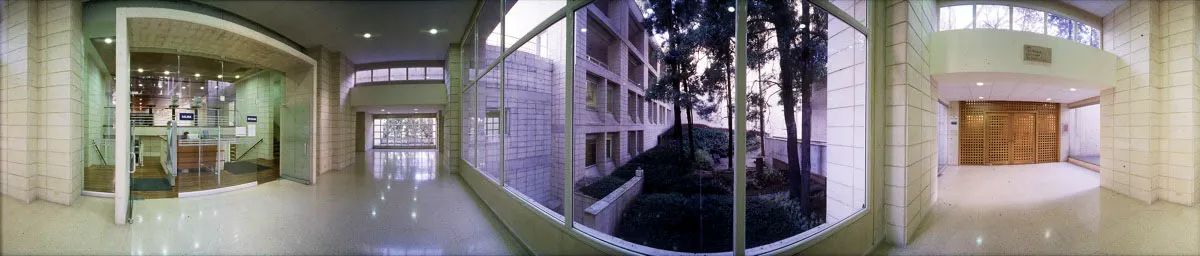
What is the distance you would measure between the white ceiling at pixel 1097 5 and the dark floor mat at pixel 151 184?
34.8ft

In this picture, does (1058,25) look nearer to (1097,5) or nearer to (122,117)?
(1097,5)

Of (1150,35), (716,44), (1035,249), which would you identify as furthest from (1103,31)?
(716,44)

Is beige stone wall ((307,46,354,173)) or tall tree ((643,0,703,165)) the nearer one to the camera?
tall tree ((643,0,703,165))

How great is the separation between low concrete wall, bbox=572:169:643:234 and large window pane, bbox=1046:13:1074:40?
548 cm

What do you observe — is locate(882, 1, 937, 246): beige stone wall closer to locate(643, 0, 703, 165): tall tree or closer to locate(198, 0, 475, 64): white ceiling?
locate(643, 0, 703, 165): tall tree

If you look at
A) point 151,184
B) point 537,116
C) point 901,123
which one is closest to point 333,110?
point 151,184

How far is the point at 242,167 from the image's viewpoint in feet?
12.8

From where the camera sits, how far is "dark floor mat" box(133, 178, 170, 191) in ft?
11.1

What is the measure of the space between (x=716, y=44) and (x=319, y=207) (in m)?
3.71

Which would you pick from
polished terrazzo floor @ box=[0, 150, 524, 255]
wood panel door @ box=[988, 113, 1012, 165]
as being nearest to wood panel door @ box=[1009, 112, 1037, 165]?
wood panel door @ box=[988, 113, 1012, 165]

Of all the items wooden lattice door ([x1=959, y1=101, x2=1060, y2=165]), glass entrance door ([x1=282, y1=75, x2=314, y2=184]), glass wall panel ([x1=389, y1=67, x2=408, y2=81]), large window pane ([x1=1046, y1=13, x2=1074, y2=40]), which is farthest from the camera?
wooden lattice door ([x1=959, y1=101, x2=1060, y2=165])

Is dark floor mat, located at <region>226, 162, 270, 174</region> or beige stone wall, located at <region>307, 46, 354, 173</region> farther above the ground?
beige stone wall, located at <region>307, 46, 354, 173</region>

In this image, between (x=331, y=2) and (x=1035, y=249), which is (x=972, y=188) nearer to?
(x=1035, y=249)

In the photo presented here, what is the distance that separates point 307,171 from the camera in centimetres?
454
